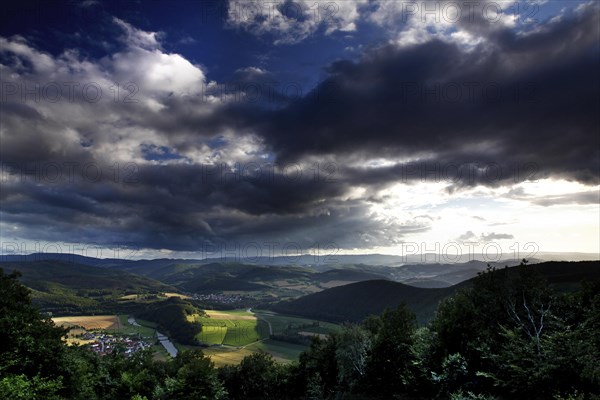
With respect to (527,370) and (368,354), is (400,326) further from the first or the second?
(527,370)

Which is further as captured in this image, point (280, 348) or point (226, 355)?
point (280, 348)

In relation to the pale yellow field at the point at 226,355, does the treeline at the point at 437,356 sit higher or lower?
higher

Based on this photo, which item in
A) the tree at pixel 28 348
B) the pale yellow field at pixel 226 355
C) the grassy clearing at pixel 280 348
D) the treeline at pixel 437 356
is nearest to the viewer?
the treeline at pixel 437 356

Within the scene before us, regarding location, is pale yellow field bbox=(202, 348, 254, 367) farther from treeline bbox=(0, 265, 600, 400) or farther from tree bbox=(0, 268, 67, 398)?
tree bbox=(0, 268, 67, 398)

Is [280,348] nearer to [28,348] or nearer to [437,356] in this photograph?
[437,356]

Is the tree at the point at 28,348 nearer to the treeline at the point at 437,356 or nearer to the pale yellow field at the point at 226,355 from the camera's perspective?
the treeline at the point at 437,356

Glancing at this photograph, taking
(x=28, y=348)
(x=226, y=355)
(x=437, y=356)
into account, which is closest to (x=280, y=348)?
(x=226, y=355)

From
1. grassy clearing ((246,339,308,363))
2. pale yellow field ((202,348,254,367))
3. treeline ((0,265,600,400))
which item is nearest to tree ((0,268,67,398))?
treeline ((0,265,600,400))

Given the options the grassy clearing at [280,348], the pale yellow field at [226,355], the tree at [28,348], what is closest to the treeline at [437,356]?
the tree at [28,348]

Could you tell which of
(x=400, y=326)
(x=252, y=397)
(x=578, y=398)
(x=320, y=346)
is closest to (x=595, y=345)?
(x=578, y=398)
